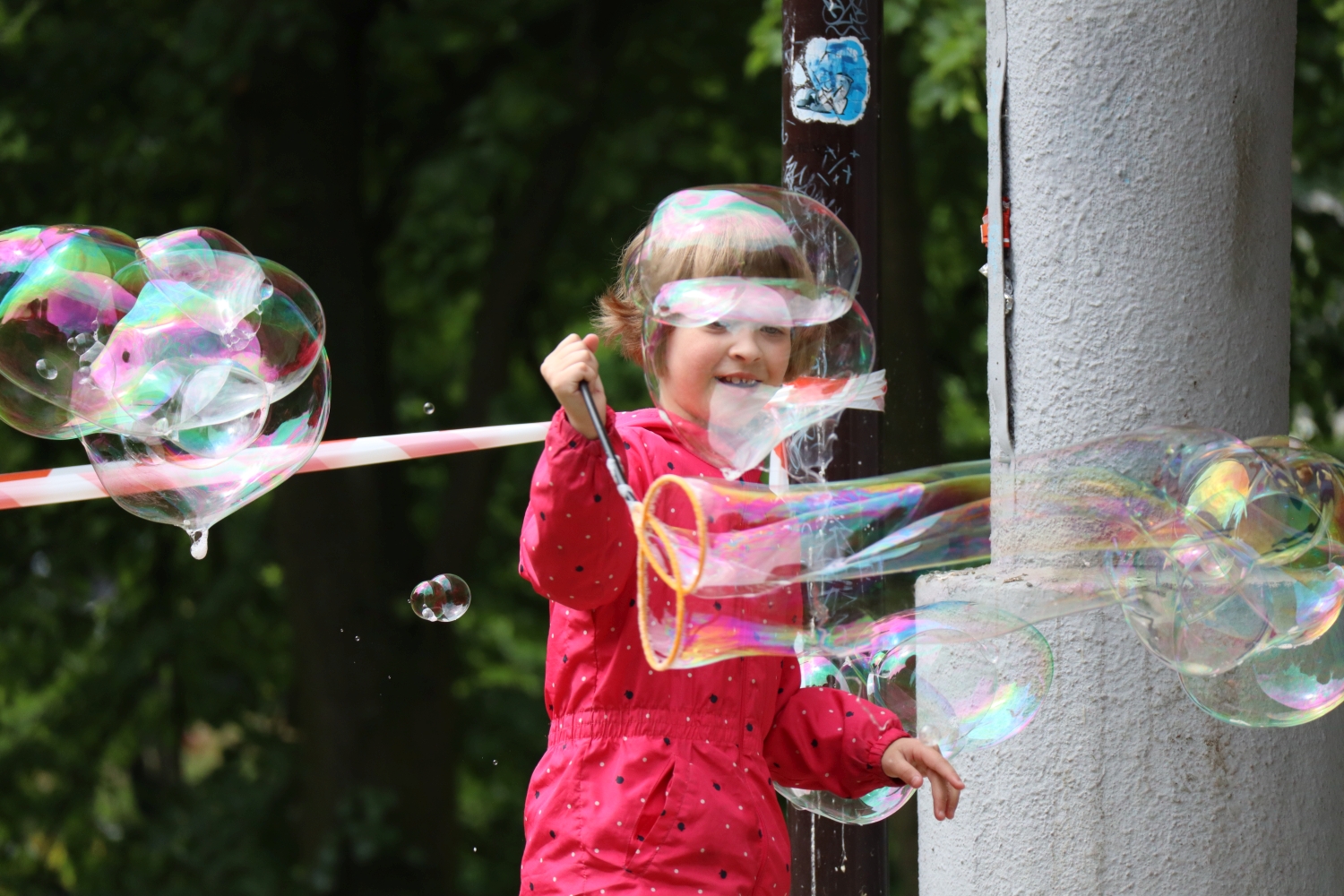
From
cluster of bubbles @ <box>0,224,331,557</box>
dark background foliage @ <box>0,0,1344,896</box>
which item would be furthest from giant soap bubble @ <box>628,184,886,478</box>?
dark background foliage @ <box>0,0,1344,896</box>

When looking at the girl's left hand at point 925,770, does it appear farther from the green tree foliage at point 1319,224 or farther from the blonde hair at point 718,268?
the green tree foliage at point 1319,224

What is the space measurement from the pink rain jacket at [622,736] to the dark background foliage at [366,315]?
397 cm

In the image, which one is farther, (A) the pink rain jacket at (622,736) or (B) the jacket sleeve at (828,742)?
(B) the jacket sleeve at (828,742)

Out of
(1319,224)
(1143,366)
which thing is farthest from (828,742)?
(1319,224)

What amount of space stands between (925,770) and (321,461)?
1.59 meters

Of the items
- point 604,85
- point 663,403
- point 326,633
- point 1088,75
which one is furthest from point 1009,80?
point 326,633

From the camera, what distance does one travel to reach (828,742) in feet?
7.98

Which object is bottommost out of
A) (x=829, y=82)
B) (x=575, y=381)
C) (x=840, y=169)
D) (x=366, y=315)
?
(x=366, y=315)

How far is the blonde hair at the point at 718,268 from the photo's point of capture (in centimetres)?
244

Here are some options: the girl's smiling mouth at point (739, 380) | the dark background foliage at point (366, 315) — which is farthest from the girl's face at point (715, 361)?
the dark background foliage at point (366, 315)

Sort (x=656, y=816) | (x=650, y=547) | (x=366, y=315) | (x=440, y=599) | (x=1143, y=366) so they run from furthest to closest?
(x=366, y=315)
(x=440, y=599)
(x=1143, y=366)
(x=656, y=816)
(x=650, y=547)

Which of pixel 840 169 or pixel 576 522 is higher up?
pixel 840 169

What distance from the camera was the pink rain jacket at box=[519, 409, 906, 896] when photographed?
2.11 meters

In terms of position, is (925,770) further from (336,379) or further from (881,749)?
(336,379)
